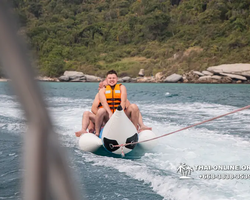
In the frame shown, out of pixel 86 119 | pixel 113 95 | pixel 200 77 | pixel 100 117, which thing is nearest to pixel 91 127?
pixel 86 119

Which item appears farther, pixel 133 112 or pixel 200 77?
pixel 200 77

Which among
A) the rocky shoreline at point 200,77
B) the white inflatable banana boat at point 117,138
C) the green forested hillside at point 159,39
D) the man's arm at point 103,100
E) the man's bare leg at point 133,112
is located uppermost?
the green forested hillside at point 159,39

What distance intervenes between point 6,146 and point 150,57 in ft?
145

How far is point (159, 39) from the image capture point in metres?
52.9

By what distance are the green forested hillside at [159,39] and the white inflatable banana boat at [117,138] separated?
33446 millimetres

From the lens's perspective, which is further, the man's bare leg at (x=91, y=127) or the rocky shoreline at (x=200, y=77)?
the rocky shoreline at (x=200, y=77)

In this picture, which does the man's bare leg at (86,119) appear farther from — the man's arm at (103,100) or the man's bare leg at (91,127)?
the man's arm at (103,100)

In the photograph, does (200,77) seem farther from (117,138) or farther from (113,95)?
(117,138)

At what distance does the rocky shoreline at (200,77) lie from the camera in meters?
30.9

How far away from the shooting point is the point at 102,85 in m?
4.36

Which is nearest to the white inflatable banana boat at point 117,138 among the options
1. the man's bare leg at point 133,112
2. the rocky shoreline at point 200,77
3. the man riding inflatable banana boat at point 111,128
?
the man riding inflatable banana boat at point 111,128

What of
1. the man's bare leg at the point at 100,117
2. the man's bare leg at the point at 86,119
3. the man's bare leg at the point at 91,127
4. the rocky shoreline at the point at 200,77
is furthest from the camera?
the rocky shoreline at the point at 200,77

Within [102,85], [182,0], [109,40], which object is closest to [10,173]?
[102,85]

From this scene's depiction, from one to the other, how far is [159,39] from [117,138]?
51050 mm
